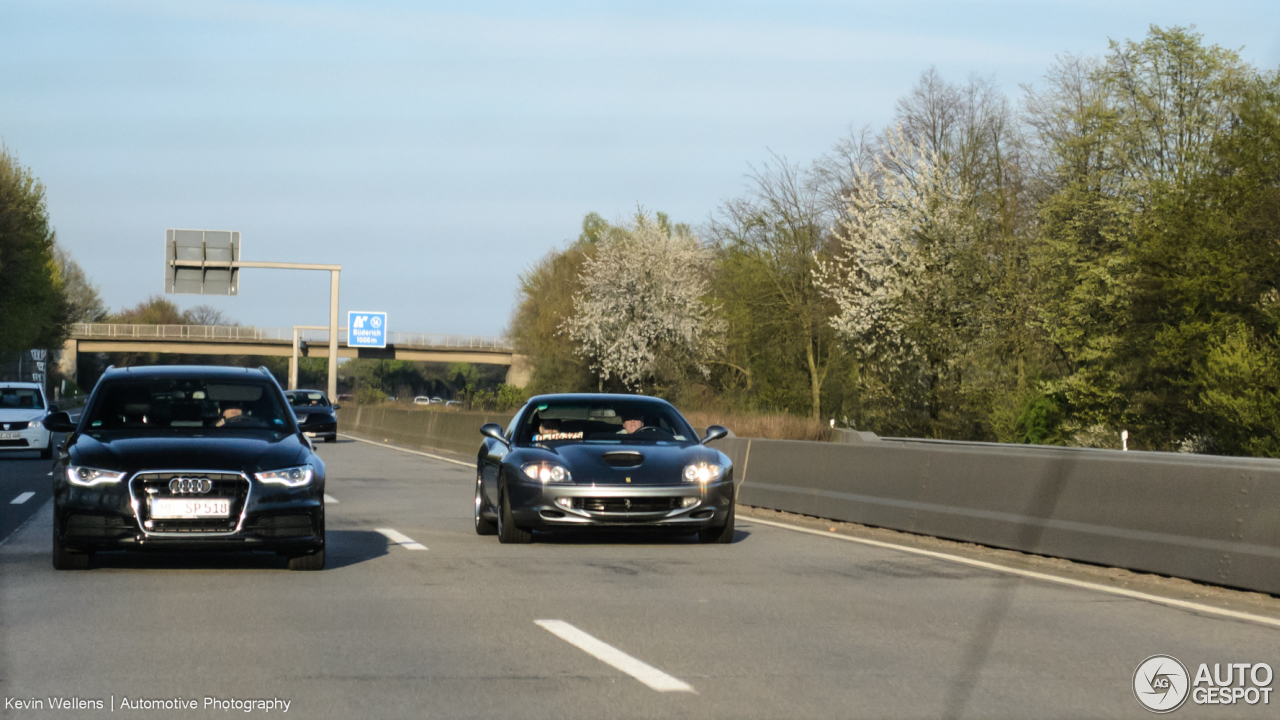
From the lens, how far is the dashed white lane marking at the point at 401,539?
40.5 ft

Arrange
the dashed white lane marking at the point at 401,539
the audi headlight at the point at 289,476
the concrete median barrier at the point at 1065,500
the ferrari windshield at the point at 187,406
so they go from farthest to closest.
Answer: the dashed white lane marking at the point at 401,539 → the ferrari windshield at the point at 187,406 → the audi headlight at the point at 289,476 → the concrete median barrier at the point at 1065,500

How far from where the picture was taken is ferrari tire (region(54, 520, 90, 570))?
1009 centimetres

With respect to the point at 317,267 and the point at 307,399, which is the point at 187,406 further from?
the point at 317,267

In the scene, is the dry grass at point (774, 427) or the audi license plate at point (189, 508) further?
the dry grass at point (774, 427)

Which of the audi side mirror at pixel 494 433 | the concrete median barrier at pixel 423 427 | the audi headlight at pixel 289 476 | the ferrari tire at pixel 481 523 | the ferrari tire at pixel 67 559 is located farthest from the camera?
the concrete median barrier at pixel 423 427

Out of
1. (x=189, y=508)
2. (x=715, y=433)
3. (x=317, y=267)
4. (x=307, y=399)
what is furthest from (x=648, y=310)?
(x=189, y=508)

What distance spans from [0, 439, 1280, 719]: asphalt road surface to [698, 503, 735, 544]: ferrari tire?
13.2 inches

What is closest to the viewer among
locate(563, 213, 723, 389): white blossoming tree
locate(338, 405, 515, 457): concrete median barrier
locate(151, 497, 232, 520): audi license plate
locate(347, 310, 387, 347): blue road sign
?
locate(151, 497, 232, 520): audi license plate

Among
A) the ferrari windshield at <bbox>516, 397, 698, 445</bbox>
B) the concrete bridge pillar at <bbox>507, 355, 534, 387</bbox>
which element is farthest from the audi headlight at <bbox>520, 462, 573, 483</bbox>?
the concrete bridge pillar at <bbox>507, 355, 534, 387</bbox>

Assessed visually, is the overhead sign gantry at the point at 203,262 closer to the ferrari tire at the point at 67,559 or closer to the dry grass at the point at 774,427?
the dry grass at the point at 774,427

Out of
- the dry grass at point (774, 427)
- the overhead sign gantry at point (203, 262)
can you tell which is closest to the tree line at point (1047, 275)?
the dry grass at point (774, 427)

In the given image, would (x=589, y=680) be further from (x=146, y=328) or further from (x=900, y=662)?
(x=146, y=328)

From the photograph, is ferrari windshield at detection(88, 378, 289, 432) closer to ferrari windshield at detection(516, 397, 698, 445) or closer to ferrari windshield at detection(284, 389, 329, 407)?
ferrari windshield at detection(516, 397, 698, 445)

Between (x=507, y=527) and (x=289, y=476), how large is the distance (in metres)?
2.86
